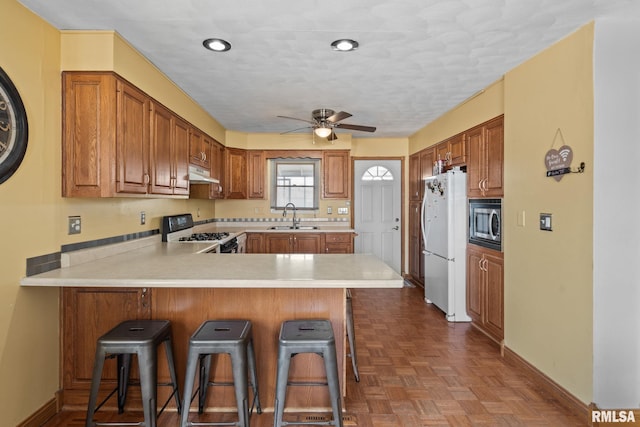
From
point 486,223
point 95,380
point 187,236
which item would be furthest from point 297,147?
point 95,380

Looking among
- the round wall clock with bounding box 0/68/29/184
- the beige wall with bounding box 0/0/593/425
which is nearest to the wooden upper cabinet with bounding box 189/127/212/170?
the beige wall with bounding box 0/0/593/425

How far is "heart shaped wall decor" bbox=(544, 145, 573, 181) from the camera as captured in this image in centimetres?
226

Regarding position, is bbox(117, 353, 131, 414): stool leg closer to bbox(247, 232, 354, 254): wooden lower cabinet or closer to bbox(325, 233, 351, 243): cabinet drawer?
bbox(247, 232, 354, 254): wooden lower cabinet

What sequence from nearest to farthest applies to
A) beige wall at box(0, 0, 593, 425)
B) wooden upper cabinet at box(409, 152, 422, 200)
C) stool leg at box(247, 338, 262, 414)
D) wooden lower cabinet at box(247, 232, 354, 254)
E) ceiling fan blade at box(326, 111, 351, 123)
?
beige wall at box(0, 0, 593, 425)
stool leg at box(247, 338, 262, 414)
ceiling fan blade at box(326, 111, 351, 123)
wooden lower cabinet at box(247, 232, 354, 254)
wooden upper cabinet at box(409, 152, 422, 200)

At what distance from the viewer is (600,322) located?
2.07m

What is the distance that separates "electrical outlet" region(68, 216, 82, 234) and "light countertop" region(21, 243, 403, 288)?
7.7 inches

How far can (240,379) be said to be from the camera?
5.96 ft

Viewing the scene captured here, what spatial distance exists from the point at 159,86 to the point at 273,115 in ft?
5.42

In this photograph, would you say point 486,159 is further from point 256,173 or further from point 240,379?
point 256,173

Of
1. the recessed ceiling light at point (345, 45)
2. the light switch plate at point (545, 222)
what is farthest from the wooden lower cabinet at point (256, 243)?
the light switch plate at point (545, 222)

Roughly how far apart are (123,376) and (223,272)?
90 cm

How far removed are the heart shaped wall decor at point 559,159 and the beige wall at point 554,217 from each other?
4 centimetres

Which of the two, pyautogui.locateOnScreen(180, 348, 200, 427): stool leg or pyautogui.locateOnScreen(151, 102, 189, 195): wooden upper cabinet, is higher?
pyautogui.locateOnScreen(151, 102, 189, 195): wooden upper cabinet

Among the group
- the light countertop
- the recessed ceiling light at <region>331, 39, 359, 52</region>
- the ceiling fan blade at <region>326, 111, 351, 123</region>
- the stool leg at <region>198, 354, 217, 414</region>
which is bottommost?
the stool leg at <region>198, 354, 217, 414</region>
